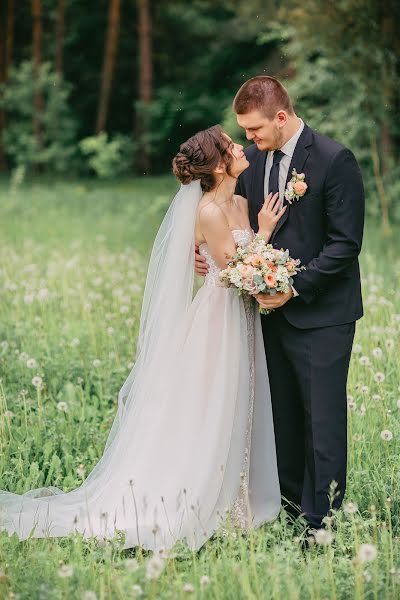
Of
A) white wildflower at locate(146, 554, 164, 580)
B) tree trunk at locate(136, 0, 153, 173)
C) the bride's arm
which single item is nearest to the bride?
the bride's arm

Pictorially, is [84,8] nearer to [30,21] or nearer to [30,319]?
[30,21]

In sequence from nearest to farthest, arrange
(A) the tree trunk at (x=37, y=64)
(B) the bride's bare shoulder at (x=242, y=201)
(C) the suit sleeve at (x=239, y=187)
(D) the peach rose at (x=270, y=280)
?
(D) the peach rose at (x=270, y=280) → (B) the bride's bare shoulder at (x=242, y=201) → (C) the suit sleeve at (x=239, y=187) → (A) the tree trunk at (x=37, y=64)

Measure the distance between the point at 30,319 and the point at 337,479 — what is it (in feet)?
12.9

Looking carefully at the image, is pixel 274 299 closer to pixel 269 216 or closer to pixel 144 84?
pixel 269 216

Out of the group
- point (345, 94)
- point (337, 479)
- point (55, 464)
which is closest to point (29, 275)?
point (55, 464)

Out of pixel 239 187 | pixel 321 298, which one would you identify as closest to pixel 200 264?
pixel 239 187

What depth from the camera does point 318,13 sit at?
1093 cm

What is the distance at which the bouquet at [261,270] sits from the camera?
399 cm

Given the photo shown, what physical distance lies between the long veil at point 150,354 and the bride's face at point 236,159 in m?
0.23

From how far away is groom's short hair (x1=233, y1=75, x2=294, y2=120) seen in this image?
409 cm

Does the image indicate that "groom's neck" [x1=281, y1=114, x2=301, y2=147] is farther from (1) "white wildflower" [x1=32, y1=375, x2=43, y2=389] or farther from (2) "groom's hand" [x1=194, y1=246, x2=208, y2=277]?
(1) "white wildflower" [x1=32, y1=375, x2=43, y2=389]

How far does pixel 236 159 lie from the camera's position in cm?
427

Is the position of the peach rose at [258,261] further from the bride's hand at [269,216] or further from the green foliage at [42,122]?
the green foliage at [42,122]

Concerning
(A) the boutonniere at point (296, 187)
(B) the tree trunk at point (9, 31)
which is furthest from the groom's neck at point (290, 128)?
(B) the tree trunk at point (9, 31)
